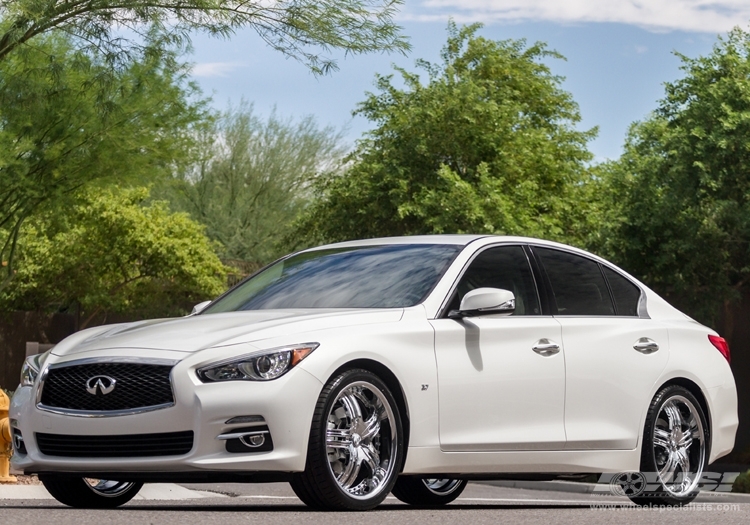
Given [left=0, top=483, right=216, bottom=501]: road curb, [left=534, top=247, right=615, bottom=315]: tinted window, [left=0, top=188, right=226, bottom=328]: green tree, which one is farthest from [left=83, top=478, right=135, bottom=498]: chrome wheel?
[left=0, top=188, right=226, bottom=328]: green tree

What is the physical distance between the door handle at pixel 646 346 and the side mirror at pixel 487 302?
148cm

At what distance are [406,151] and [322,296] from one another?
22.8 m

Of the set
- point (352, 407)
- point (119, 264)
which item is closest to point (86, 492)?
point (352, 407)

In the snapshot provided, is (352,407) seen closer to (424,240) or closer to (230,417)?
(230,417)

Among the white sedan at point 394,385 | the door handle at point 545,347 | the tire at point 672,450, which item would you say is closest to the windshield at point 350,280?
the white sedan at point 394,385

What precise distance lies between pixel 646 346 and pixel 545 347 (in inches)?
40.9

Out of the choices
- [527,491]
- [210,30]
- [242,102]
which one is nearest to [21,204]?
[210,30]

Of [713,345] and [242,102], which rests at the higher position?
[242,102]

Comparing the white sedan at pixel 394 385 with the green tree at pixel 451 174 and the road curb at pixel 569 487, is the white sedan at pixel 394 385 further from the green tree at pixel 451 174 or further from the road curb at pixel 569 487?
the green tree at pixel 451 174

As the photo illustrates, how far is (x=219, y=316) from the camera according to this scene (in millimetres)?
7844

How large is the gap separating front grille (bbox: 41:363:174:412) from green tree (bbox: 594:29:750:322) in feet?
50.6

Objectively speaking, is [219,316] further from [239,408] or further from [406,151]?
[406,151]

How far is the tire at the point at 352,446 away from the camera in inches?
271

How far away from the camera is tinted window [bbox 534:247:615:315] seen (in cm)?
874
